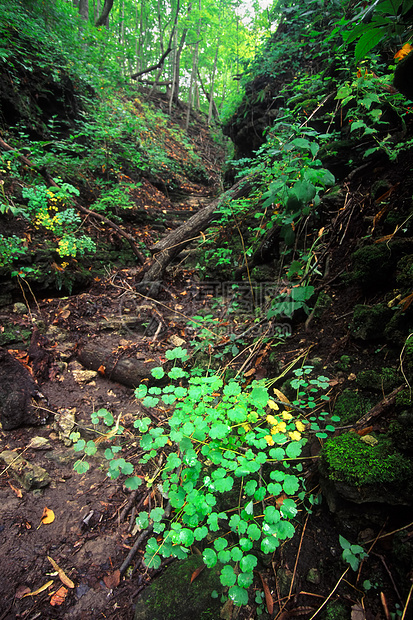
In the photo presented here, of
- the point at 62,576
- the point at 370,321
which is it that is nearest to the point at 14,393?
the point at 62,576

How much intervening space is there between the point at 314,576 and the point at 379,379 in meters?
1.06

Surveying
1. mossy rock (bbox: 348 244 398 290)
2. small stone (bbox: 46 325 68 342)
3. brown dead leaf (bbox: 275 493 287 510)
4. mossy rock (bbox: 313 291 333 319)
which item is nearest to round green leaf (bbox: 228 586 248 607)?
brown dead leaf (bbox: 275 493 287 510)

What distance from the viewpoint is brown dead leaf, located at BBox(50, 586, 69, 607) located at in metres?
1.43

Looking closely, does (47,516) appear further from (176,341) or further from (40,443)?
(176,341)

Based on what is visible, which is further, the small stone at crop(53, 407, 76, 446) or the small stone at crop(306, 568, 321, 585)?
the small stone at crop(53, 407, 76, 446)

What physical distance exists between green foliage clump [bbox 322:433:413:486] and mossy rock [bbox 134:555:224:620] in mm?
891

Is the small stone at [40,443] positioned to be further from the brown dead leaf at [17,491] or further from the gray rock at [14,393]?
the brown dead leaf at [17,491]

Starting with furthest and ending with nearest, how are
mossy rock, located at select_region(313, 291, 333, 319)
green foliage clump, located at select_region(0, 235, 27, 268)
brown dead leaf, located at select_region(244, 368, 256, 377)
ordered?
green foliage clump, located at select_region(0, 235, 27, 268)
brown dead leaf, located at select_region(244, 368, 256, 377)
mossy rock, located at select_region(313, 291, 333, 319)

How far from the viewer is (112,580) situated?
1560mm

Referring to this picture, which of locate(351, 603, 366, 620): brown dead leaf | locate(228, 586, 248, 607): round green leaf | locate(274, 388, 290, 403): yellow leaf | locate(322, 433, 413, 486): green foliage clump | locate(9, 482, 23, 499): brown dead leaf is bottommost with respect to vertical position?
locate(9, 482, 23, 499): brown dead leaf

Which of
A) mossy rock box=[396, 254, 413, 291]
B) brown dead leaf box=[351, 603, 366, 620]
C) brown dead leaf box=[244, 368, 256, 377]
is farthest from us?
brown dead leaf box=[244, 368, 256, 377]

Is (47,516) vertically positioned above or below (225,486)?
below

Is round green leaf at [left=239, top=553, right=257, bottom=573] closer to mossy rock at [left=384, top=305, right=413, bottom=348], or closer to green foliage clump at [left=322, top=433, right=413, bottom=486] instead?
green foliage clump at [left=322, top=433, right=413, bottom=486]

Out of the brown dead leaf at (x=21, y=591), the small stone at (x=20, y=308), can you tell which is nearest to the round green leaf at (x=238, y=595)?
the brown dead leaf at (x=21, y=591)
